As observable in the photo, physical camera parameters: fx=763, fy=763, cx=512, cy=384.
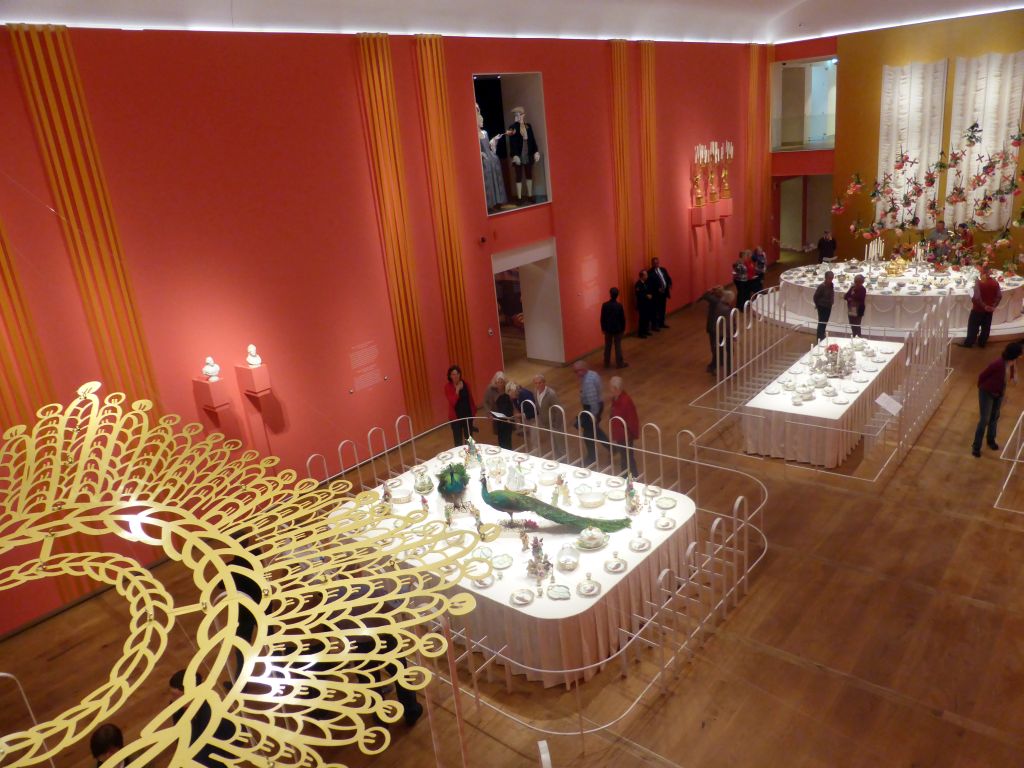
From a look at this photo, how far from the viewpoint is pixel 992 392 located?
28.9ft

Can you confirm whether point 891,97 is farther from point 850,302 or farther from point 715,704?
point 715,704

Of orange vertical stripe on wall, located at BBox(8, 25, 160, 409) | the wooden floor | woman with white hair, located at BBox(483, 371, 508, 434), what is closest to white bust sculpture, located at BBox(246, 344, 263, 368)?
orange vertical stripe on wall, located at BBox(8, 25, 160, 409)

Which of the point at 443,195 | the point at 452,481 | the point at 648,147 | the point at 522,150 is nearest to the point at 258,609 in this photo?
the point at 452,481

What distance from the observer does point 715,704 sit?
587 cm

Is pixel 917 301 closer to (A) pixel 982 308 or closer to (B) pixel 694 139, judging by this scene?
(A) pixel 982 308

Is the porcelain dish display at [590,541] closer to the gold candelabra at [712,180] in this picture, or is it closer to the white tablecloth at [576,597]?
the white tablecloth at [576,597]

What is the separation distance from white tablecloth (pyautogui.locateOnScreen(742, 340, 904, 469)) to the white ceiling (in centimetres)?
677

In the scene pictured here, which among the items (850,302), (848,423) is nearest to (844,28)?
(850,302)

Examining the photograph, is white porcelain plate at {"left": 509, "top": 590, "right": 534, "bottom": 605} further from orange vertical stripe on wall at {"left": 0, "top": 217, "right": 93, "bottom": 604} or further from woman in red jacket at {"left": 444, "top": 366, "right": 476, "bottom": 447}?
orange vertical stripe on wall at {"left": 0, "top": 217, "right": 93, "bottom": 604}

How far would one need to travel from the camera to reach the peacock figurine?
6.82 meters

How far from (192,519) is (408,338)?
6.73 metres

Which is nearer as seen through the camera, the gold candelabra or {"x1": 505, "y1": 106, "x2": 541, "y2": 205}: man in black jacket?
{"x1": 505, "y1": 106, "x2": 541, "y2": 205}: man in black jacket

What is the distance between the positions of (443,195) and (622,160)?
16.0 ft

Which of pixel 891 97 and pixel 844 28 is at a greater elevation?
pixel 844 28
